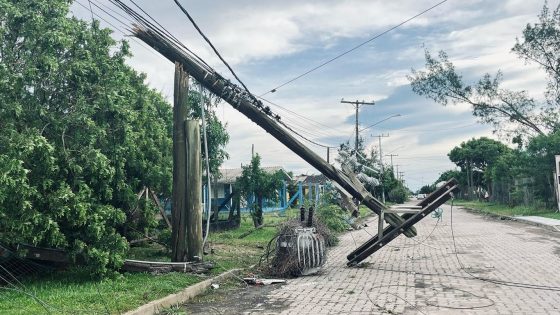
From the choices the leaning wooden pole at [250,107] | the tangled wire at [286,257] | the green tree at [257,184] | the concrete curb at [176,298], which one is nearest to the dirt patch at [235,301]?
the concrete curb at [176,298]

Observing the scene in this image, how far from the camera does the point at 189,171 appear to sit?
35.6ft

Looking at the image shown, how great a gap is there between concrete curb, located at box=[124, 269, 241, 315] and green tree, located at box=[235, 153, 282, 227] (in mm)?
11850

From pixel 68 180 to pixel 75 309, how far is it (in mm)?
2887

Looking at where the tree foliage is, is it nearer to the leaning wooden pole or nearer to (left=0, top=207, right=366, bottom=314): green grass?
(left=0, top=207, right=366, bottom=314): green grass

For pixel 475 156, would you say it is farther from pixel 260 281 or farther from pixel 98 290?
pixel 98 290

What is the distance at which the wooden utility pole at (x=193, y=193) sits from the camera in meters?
10.7

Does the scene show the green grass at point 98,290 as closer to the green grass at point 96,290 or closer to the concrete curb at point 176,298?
the green grass at point 96,290

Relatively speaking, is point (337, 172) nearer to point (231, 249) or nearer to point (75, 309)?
point (231, 249)

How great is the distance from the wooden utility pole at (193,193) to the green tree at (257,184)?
11.3 metres

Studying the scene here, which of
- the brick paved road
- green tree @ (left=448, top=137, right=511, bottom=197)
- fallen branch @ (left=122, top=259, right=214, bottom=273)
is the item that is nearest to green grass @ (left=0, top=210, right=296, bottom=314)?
fallen branch @ (left=122, top=259, right=214, bottom=273)

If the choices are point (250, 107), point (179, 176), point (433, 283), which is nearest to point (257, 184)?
point (250, 107)

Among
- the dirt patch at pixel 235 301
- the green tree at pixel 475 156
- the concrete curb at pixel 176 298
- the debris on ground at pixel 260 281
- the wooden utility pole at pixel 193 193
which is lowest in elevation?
the dirt patch at pixel 235 301

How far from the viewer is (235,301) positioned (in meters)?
8.50

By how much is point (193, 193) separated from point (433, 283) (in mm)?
4949
